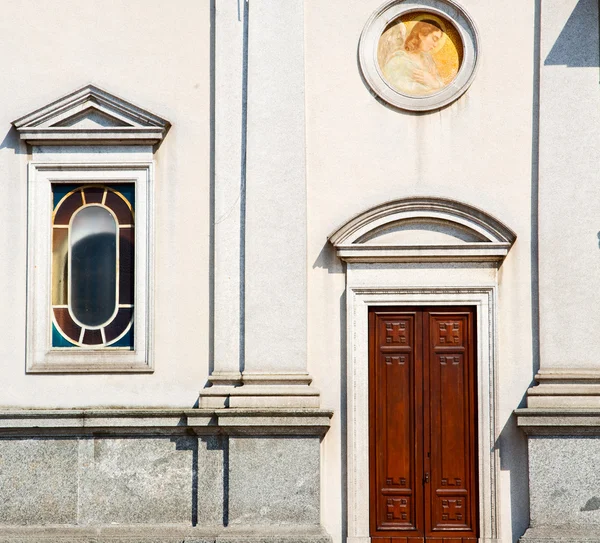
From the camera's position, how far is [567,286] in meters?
10.9

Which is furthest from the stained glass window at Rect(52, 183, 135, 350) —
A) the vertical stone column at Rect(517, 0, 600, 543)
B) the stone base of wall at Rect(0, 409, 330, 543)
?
the vertical stone column at Rect(517, 0, 600, 543)

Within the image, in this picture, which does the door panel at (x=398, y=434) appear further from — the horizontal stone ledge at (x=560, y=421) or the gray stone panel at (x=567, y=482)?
the gray stone panel at (x=567, y=482)

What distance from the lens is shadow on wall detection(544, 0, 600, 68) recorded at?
36.4 ft

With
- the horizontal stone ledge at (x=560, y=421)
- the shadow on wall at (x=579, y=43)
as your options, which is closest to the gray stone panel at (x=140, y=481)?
the horizontal stone ledge at (x=560, y=421)

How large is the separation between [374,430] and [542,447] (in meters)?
1.80

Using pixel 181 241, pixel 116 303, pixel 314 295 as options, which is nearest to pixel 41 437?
pixel 116 303

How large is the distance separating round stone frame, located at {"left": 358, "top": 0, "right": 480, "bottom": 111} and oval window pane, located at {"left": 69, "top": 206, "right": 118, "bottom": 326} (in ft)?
11.1

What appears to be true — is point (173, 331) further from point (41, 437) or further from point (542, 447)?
point (542, 447)

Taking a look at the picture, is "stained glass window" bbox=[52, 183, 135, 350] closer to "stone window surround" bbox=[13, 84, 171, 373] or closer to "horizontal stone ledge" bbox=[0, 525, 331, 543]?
"stone window surround" bbox=[13, 84, 171, 373]

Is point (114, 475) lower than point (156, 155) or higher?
lower

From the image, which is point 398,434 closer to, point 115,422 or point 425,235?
point 425,235

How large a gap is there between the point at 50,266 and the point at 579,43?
640 cm

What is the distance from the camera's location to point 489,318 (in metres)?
11.1

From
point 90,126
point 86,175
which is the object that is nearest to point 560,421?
point 86,175
